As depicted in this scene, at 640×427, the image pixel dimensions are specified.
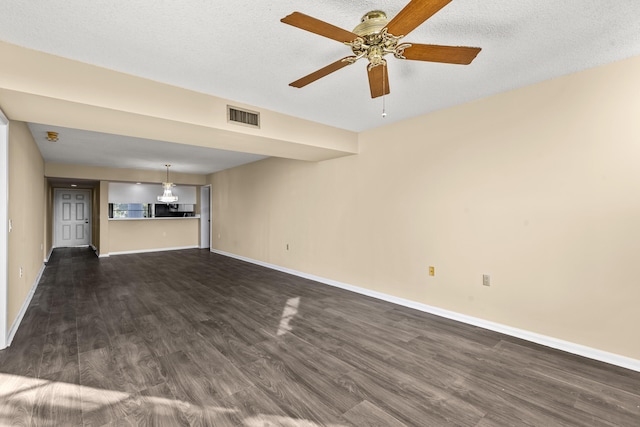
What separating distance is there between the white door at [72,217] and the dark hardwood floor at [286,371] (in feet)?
26.0

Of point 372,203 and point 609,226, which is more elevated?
point 372,203

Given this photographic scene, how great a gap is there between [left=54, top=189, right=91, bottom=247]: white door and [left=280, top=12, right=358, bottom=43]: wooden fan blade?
1204cm

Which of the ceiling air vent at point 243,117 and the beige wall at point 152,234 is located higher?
the ceiling air vent at point 243,117

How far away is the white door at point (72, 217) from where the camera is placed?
991 centimetres

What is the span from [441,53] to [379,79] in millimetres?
450

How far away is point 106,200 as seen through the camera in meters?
8.02

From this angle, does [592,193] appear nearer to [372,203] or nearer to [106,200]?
[372,203]

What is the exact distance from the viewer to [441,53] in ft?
5.78

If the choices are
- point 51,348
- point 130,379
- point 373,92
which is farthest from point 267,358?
point 373,92

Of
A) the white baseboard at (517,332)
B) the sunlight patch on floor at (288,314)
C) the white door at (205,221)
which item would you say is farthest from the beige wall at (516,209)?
the white door at (205,221)

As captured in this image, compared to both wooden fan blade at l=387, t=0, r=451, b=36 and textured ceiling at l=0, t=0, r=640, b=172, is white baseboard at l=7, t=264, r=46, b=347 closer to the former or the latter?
textured ceiling at l=0, t=0, r=640, b=172

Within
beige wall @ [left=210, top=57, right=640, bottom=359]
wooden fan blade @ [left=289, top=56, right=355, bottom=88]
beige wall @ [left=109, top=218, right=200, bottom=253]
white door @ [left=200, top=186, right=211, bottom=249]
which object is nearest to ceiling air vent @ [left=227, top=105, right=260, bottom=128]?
wooden fan blade @ [left=289, top=56, right=355, bottom=88]

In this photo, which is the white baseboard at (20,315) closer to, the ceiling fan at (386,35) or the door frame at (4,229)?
the door frame at (4,229)

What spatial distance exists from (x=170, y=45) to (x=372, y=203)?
9.86 feet
